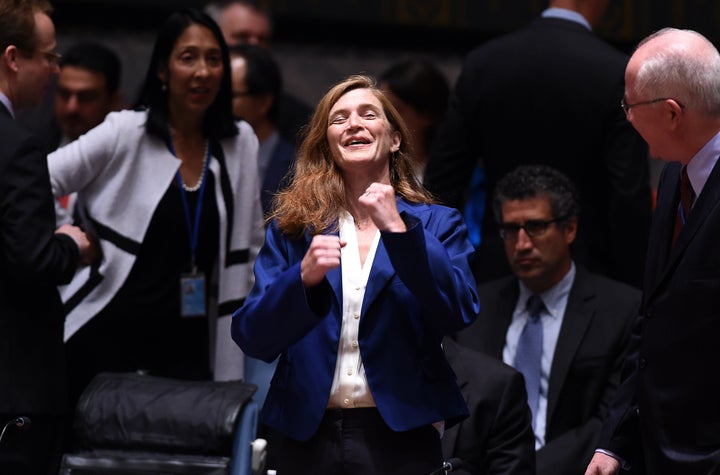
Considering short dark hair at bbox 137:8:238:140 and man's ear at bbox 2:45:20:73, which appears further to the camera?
short dark hair at bbox 137:8:238:140

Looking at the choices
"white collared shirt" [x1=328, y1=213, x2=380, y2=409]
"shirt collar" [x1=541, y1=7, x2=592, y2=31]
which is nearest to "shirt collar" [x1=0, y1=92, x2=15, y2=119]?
"white collared shirt" [x1=328, y1=213, x2=380, y2=409]

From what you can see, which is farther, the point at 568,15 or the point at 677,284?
the point at 568,15

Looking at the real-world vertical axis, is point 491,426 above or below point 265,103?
below

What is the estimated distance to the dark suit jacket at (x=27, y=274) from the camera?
380cm

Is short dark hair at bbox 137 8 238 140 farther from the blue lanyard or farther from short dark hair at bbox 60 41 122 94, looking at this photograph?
short dark hair at bbox 60 41 122 94

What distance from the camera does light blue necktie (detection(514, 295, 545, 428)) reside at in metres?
4.58

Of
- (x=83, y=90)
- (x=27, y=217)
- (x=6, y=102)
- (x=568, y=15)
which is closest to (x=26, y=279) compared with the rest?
(x=27, y=217)

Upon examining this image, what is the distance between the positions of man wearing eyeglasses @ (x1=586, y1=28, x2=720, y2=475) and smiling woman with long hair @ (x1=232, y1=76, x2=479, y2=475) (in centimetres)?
42

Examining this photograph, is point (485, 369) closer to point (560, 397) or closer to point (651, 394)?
point (560, 397)

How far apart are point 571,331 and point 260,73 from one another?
1800 millimetres

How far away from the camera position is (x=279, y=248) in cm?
341

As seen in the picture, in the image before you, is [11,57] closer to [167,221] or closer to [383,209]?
[167,221]

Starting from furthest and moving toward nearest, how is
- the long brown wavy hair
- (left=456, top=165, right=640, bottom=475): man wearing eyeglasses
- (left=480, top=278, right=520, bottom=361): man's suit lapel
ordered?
(left=480, top=278, right=520, bottom=361): man's suit lapel, (left=456, top=165, right=640, bottom=475): man wearing eyeglasses, the long brown wavy hair

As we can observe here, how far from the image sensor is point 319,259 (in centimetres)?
308
